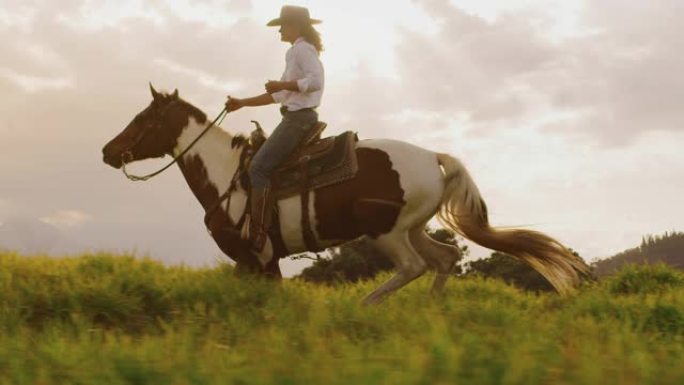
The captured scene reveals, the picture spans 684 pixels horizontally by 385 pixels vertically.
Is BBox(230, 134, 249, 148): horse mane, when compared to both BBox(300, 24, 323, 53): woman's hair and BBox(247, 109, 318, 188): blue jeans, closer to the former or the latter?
BBox(247, 109, 318, 188): blue jeans

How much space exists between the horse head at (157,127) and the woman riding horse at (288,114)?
3.80 feet

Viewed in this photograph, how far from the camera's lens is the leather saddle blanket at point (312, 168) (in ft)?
26.2

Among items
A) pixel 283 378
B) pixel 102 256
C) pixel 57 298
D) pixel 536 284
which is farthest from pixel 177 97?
pixel 536 284

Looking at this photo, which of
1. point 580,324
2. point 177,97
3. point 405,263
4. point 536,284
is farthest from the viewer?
point 536,284

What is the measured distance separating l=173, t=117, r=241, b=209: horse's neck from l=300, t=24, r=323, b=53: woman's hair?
4.39 feet

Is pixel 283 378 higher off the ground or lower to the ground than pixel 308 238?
lower

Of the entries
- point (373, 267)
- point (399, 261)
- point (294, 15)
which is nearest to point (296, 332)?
point (399, 261)

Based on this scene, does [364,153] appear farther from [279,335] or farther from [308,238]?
[279,335]

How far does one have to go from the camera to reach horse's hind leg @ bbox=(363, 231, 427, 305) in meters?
8.00

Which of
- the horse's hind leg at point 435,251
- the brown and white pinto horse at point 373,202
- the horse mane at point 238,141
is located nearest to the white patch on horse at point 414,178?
the brown and white pinto horse at point 373,202

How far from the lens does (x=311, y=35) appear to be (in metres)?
8.09

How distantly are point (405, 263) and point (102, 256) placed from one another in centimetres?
331

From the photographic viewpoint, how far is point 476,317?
638cm

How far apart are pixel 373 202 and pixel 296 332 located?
106 inches
